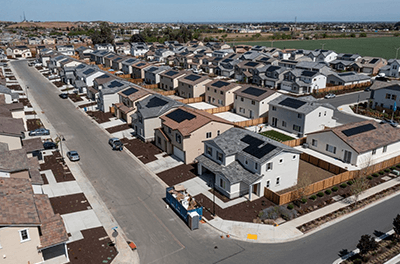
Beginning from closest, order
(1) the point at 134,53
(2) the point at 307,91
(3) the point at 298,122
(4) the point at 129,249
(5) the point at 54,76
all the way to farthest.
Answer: (4) the point at 129,249, (3) the point at 298,122, (2) the point at 307,91, (5) the point at 54,76, (1) the point at 134,53

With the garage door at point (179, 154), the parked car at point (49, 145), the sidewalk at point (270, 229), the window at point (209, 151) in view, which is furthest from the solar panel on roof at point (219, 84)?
the sidewalk at point (270, 229)

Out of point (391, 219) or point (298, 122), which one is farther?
point (298, 122)

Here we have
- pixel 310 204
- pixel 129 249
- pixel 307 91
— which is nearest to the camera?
pixel 129 249

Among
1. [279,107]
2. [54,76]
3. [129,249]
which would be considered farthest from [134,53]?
[129,249]

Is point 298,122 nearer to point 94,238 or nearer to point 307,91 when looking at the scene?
point 307,91

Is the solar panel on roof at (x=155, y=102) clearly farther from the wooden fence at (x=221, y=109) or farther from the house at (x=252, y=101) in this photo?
the house at (x=252, y=101)
